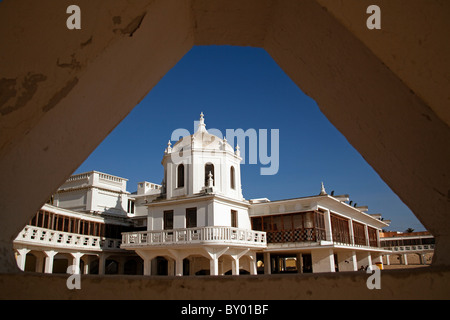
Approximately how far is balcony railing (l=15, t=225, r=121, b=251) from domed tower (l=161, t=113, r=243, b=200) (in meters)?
7.00

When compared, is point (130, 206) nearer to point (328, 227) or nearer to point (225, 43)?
point (328, 227)

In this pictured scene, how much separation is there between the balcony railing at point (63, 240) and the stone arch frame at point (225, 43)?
18636 mm

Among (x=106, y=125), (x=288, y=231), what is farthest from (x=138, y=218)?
(x=106, y=125)

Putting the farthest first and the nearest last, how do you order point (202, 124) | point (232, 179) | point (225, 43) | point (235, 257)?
1. point (202, 124)
2. point (232, 179)
3. point (235, 257)
4. point (225, 43)

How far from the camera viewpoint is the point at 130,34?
1.99 meters

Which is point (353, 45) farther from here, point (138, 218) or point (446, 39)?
point (138, 218)

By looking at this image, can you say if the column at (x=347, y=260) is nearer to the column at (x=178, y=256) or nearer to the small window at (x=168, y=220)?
the column at (x=178, y=256)

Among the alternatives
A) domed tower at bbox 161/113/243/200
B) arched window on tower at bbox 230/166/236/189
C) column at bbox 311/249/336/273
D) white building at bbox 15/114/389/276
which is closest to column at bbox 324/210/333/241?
white building at bbox 15/114/389/276

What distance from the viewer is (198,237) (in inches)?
778

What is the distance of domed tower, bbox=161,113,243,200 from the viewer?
75.4ft

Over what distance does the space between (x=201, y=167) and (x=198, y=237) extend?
5389 millimetres

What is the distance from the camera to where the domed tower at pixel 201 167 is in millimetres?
22984

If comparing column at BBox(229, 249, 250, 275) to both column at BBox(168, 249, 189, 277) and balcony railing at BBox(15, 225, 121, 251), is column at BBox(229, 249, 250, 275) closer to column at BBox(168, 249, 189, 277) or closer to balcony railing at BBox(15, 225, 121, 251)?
column at BBox(168, 249, 189, 277)

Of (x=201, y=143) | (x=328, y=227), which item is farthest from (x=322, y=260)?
(x=201, y=143)
